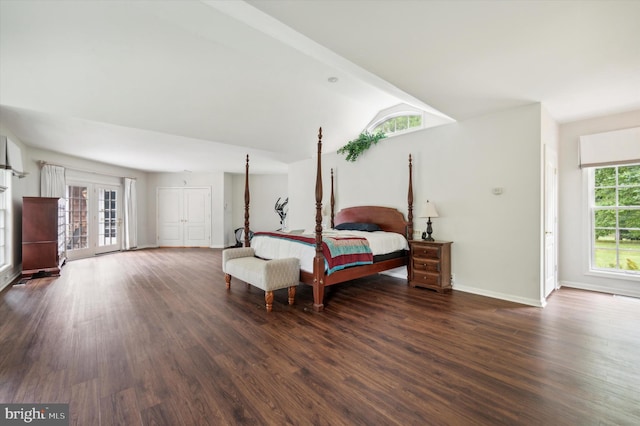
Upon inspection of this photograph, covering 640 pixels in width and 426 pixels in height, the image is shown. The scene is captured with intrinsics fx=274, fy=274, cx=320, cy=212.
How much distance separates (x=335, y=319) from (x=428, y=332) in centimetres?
92

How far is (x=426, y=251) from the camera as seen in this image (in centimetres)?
401

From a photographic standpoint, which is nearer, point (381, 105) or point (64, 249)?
point (381, 105)

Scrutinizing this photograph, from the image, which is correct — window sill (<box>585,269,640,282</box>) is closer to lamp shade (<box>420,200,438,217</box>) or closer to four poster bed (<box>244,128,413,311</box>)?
lamp shade (<box>420,200,438,217</box>)

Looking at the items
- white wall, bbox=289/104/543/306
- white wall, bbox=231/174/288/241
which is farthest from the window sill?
white wall, bbox=231/174/288/241

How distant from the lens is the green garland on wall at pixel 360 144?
16.5ft

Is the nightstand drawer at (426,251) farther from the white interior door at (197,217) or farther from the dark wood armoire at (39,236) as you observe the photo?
the white interior door at (197,217)

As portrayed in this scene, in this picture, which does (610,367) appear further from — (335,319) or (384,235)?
(384,235)

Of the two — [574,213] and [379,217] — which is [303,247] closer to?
[379,217]

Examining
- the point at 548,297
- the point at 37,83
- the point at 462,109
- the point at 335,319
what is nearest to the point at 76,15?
the point at 37,83

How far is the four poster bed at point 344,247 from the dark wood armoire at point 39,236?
3605 millimetres

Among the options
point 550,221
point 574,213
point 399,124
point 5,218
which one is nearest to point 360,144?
point 399,124

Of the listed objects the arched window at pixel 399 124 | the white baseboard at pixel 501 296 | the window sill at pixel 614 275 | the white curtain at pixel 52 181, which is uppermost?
the arched window at pixel 399 124

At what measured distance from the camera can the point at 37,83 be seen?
3.28 m

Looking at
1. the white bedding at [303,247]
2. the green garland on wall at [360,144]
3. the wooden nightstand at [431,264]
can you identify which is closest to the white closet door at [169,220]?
the white bedding at [303,247]
